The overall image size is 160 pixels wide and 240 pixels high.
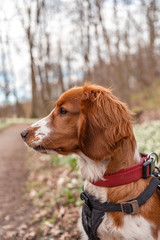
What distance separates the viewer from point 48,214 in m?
4.84

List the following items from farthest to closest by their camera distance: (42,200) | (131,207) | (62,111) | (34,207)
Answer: (42,200), (34,207), (62,111), (131,207)

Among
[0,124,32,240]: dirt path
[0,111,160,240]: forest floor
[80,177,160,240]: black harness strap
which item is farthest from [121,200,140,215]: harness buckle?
[0,124,32,240]: dirt path

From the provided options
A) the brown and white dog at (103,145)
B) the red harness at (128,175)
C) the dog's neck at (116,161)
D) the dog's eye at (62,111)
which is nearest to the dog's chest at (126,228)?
the brown and white dog at (103,145)

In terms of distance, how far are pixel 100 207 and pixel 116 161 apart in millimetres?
493

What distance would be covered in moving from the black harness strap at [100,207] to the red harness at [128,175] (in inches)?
5.4

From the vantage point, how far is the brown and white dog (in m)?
2.23

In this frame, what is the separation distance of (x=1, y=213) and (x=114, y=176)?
3.86m

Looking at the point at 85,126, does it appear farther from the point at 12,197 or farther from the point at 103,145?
the point at 12,197

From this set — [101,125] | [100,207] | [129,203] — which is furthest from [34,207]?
[101,125]

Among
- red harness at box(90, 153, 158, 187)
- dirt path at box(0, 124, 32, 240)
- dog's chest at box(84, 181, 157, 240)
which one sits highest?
red harness at box(90, 153, 158, 187)

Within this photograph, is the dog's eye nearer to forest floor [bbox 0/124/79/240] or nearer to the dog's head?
the dog's head

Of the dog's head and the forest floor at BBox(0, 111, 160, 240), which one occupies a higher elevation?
the dog's head

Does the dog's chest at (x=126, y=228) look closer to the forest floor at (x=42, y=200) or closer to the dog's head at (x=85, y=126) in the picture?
the dog's head at (x=85, y=126)

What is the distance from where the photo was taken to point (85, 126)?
92.7 inches
